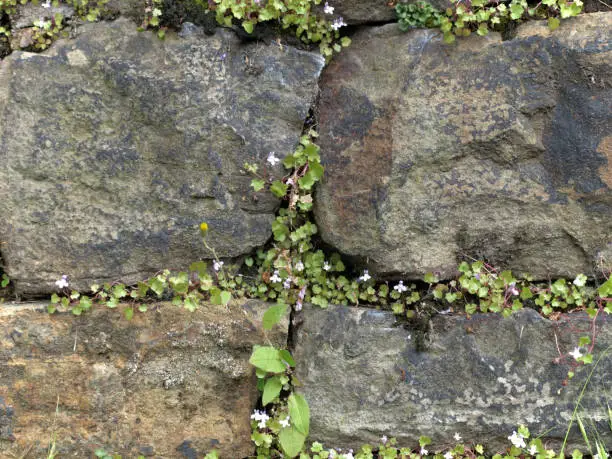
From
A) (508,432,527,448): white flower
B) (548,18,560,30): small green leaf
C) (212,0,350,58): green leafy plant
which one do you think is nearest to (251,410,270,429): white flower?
(508,432,527,448): white flower

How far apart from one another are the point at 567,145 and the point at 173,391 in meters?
1.85

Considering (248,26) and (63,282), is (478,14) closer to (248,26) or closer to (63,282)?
(248,26)

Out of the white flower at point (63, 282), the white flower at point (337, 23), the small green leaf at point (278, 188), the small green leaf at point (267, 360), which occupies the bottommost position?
the small green leaf at point (267, 360)

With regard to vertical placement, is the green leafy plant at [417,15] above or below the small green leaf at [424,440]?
above

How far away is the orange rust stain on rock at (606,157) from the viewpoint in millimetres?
2441

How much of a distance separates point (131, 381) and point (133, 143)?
3.13 ft

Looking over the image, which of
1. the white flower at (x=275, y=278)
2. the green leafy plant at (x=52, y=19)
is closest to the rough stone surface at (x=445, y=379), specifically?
the white flower at (x=275, y=278)

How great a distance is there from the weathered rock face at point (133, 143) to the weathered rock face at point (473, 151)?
26cm

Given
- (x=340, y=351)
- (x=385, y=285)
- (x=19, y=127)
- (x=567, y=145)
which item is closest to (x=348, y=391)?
(x=340, y=351)

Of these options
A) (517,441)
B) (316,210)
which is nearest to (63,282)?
(316,210)

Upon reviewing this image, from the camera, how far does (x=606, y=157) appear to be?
2443mm

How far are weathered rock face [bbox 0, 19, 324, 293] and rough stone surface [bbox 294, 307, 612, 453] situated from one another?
25.5 inches

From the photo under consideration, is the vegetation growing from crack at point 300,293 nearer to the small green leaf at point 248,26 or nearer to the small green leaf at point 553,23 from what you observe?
the small green leaf at point 248,26

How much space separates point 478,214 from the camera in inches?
99.3
